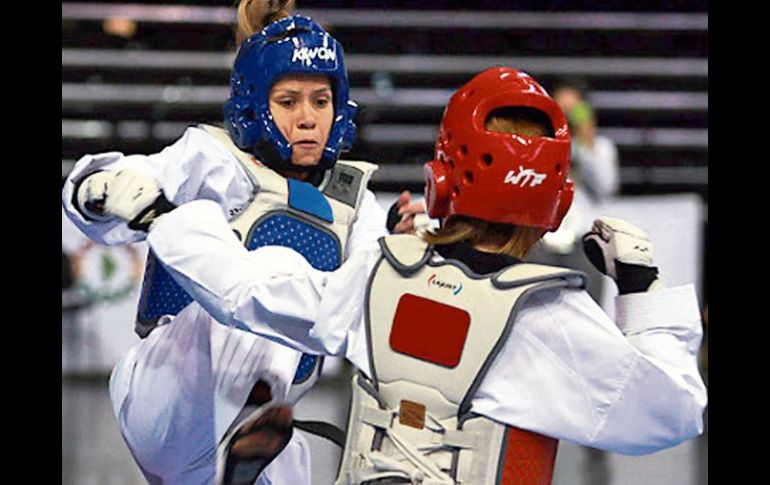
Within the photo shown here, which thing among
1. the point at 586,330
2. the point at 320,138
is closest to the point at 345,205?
the point at 320,138

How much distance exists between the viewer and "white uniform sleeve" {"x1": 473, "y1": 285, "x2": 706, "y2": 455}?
10.1 ft

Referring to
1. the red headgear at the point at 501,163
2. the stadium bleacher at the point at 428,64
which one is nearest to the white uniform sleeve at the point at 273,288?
the red headgear at the point at 501,163

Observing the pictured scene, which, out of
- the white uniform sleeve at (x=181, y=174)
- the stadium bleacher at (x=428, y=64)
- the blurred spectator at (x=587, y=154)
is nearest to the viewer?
the white uniform sleeve at (x=181, y=174)

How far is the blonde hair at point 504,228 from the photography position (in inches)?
128

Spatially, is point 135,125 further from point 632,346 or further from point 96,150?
point 632,346

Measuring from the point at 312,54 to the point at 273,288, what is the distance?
110 centimetres

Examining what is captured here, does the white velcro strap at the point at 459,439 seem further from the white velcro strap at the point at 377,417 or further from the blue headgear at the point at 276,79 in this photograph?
the blue headgear at the point at 276,79

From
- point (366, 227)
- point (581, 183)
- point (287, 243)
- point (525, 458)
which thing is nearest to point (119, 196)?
point (287, 243)

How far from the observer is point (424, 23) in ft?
32.4

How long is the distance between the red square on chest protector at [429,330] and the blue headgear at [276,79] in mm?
1087

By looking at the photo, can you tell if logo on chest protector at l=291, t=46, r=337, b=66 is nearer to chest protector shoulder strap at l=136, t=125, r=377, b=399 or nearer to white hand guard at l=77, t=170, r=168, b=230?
chest protector shoulder strap at l=136, t=125, r=377, b=399

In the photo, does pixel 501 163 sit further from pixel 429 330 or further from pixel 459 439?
pixel 459 439

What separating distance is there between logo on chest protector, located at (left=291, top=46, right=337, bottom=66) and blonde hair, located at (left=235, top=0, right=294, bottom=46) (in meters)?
0.26

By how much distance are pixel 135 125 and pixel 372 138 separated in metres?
1.67
